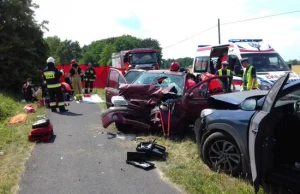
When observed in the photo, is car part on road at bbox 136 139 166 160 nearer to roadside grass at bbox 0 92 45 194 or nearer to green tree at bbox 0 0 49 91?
roadside grass at bbox 0 92 45 194

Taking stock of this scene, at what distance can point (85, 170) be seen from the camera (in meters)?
5.38

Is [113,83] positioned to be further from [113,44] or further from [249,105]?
[113,44]

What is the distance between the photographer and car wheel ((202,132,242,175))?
481cm

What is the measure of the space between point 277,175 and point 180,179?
4.72 feet

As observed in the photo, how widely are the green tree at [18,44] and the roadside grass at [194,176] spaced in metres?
13.5

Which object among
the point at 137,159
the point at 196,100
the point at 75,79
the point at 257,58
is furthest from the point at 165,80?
the point at 75,79

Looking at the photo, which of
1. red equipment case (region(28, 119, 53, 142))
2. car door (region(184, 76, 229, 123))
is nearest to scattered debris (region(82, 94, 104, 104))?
red equipment case (region(28, 119, 53, 142))

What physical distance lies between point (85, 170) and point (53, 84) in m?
6.61

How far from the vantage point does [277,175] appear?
153 inches

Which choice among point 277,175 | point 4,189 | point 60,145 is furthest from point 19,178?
point 277,175

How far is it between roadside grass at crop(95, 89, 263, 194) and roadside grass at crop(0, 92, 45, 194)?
2.18m

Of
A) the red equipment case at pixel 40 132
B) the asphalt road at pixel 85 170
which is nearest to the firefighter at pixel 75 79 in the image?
the asphalt road at pixel 85 170

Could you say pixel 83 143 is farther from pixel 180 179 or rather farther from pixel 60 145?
pixel 180 179

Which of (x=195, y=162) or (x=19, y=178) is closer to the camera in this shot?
(x=19, y=178)
